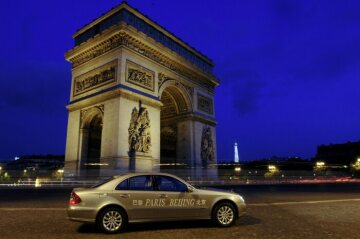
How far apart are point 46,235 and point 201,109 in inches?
1008

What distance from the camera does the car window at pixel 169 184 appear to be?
22.1ft

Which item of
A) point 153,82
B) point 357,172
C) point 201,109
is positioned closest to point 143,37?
point 153,82

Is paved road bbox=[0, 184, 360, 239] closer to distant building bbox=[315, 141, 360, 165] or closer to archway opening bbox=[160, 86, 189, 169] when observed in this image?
archway opening bbox=[160, 86, 189, 169]

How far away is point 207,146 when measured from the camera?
29953 millimetres

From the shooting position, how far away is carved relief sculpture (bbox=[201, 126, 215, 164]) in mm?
29345

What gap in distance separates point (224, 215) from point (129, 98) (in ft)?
54.3

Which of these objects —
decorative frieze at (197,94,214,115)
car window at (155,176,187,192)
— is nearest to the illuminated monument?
decorative frieze at (197,94,214,115)

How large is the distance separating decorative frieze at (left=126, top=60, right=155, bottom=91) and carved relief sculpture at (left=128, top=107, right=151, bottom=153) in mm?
2041

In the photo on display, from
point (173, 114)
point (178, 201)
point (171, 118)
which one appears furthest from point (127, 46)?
point (178, 201)

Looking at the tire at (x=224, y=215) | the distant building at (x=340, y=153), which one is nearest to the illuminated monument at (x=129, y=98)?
the tire at (x=224, y=215)

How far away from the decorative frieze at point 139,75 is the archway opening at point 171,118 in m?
3.35

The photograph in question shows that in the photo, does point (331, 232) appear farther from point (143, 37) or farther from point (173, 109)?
point (173, 109)

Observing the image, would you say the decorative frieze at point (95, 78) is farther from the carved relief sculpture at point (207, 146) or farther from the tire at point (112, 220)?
the tire at point (112, 220)

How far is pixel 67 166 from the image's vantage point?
24000 mm
